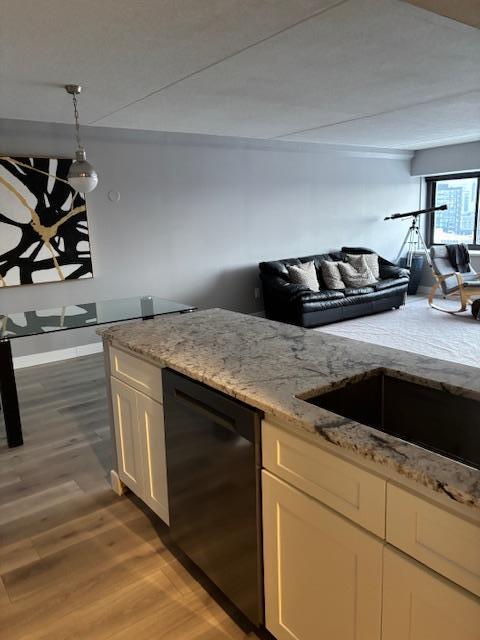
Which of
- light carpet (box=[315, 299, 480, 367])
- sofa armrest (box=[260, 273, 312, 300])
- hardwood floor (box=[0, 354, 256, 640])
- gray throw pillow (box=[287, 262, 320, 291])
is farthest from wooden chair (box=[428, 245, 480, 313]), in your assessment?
hardwood floor (box=[0, 354, 256, 640])

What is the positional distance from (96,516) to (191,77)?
2678 mm

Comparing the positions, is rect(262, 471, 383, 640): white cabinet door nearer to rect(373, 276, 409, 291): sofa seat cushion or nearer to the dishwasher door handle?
the dishwasher door handle

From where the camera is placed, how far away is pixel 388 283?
675 cm

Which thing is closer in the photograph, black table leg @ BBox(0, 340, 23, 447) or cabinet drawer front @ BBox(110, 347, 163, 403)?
cabinet drawer front @ BBox(110, 347, 163, 403)

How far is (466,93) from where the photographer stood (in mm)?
3881

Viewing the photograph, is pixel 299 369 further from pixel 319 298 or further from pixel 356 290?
pixel 356 290

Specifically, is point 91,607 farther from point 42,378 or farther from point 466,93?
point 466,93

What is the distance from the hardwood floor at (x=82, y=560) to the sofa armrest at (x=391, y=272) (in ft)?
16.8

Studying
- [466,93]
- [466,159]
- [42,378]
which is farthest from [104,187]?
[466,159]

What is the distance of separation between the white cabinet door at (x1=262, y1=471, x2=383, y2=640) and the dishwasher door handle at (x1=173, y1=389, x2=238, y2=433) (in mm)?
196

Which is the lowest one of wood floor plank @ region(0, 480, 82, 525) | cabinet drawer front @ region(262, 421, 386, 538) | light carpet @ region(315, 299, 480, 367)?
wood floor plank @ region(0, 480, 82, 525)

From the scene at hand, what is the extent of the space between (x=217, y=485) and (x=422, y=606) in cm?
78

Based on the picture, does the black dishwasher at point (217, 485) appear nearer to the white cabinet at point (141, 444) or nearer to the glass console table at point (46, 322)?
the white cabinet at point (141, 444)

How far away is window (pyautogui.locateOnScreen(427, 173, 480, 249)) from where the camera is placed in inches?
313
